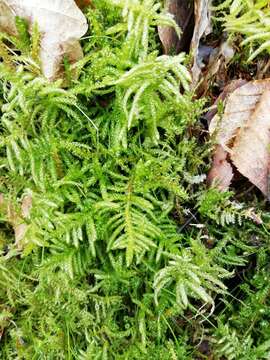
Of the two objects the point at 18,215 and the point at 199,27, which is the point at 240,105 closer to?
the point at 199,27

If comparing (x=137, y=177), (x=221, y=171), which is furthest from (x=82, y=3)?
(x=221, y=171)

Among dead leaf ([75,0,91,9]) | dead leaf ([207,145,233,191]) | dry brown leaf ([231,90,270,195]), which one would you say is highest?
dead leaf ([75,0,91,9])

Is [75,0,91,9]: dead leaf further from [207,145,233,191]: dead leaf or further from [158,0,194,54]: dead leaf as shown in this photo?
[207,145,233,191]: dead leaf

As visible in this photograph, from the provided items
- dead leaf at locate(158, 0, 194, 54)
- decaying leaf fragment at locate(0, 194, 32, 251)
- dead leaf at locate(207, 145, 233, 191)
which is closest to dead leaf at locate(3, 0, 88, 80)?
dead leaf at locate(158, 0, 194, 54)

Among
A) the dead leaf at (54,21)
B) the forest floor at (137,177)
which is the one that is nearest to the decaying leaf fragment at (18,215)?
the forest floor at (137,177)

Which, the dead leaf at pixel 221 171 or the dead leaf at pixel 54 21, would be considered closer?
the dead leaf at pixel 54 21

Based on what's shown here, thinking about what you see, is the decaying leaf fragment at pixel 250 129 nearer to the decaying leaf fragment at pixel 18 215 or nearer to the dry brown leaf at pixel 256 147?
the dry brown leaf at pixel 256 147

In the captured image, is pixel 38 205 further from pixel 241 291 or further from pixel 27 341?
pixel 241 291
